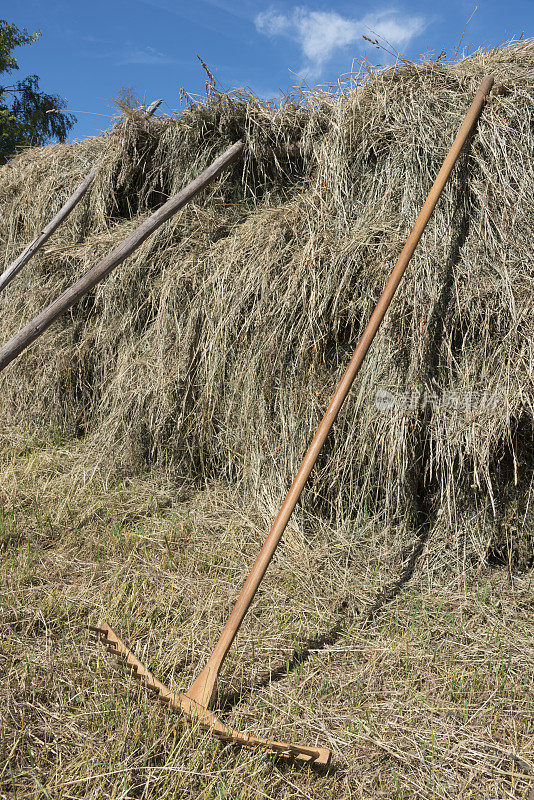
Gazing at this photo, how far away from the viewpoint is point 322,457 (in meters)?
2.87

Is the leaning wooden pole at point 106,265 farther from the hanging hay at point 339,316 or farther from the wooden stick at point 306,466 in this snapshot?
the wooden stick at point 306,466

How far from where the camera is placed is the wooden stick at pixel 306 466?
178cm

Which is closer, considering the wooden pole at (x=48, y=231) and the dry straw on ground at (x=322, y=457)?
the dry straw on ground at (x=322, y=457)

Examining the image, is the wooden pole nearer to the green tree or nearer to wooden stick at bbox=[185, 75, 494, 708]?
wooden stick at bbox=[185, 75, 494, 708]

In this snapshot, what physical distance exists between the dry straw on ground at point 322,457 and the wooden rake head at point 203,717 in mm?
59

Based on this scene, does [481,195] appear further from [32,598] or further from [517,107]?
[32,598]

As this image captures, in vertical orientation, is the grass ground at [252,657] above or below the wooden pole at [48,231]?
below

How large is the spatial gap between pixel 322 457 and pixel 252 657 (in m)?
1.10

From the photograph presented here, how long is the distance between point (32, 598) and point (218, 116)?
10.4 feet

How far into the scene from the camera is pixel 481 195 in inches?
107

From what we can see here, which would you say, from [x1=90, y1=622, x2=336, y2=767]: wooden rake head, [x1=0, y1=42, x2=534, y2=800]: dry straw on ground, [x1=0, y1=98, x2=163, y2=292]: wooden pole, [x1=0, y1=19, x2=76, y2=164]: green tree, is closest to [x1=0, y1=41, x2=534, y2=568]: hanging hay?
A: [x1=0, y1=42, x2=534, y2=800]: dry straw on ground

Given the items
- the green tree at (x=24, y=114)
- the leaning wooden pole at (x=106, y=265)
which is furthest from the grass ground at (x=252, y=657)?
the green tree at (x=24, y=114)

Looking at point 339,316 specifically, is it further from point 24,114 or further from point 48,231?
point 24,114

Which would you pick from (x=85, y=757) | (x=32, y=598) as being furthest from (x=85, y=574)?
(x=85, y=757)
